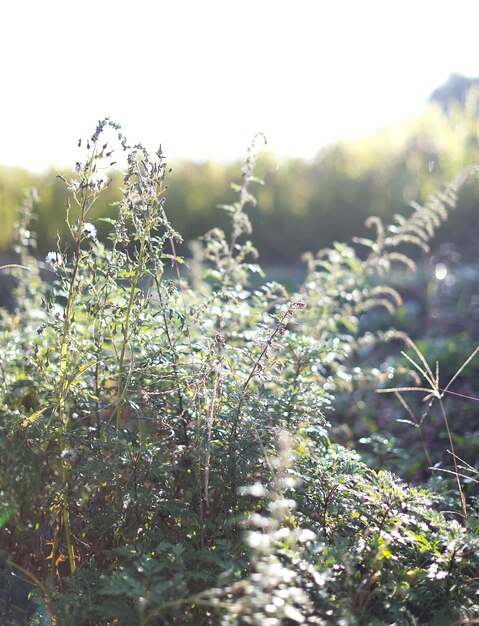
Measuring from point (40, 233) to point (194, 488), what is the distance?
664 cm

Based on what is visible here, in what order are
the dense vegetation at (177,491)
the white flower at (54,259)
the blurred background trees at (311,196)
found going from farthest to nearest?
1. the blurred background trees at (311,196)
2. the white flower at (54,259)
3. the dense vegetation at (177,491)

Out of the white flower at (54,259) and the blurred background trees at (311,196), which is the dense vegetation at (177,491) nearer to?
the white flower at (54,259)

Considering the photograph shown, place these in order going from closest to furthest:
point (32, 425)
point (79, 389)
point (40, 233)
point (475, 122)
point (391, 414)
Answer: point (32, 425) < point (79, 389) < point (391, 414) < point (40, 233) < point (475, 122)

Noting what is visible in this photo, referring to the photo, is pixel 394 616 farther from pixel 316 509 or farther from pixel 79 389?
pixel 79 389

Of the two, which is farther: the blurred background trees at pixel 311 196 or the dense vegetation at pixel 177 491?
the blurred background trees at pixel 311 196

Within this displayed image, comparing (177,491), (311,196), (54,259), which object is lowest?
(177,491)

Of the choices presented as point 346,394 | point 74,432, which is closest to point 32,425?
point 74,432

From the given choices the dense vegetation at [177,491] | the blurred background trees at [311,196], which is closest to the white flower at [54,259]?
the dense vegetation at [177,491]

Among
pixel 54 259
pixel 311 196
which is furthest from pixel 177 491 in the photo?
pixel 311 196

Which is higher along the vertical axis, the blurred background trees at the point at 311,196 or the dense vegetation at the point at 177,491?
the blurred background trees at the point at 311,196

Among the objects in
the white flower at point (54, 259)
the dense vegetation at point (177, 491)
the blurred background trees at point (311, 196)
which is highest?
the blurred background trees at point (311, 196)

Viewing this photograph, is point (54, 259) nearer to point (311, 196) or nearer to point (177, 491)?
point (177, 491)

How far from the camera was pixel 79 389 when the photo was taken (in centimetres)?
232

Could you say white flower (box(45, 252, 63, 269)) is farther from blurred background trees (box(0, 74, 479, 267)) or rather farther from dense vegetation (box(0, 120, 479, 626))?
blurred background trees (box(0, 74, 479, 267))
